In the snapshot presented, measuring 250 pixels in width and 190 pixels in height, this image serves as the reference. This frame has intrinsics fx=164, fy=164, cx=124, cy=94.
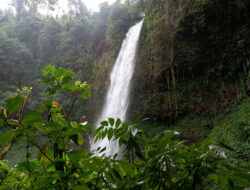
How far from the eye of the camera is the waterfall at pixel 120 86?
856 cm

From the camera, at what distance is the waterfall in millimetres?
8562

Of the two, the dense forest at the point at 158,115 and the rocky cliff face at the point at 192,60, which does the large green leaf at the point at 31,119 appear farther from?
the rocky cliff face at the point at 192,60

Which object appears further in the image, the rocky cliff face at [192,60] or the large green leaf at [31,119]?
the rocky cliff face at [192,60]

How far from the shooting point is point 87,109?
41.5 feet

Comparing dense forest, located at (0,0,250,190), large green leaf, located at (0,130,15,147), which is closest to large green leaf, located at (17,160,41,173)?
dense forest, located at (0,0,250,190)

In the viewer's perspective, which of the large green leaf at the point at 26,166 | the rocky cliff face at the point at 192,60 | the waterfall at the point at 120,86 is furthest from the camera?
the waterfall at the point at 120,86

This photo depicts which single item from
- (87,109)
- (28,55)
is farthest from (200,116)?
(28,55)

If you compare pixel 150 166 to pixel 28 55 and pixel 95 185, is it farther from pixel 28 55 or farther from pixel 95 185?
pixel 28 55

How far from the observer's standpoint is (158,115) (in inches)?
295

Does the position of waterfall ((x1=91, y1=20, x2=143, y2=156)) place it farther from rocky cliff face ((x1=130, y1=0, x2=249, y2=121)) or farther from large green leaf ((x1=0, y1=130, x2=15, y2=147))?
large green leaf ((x1=0, y1=130, x2=15, y2=147))

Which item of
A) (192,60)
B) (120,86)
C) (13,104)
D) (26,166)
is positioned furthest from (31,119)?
(120,86)

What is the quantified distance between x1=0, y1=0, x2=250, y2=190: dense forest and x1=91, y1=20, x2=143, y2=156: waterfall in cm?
42

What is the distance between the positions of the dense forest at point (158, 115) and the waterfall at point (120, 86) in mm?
423

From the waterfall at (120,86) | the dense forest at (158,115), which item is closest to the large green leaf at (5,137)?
the dense forest at (158,115)
